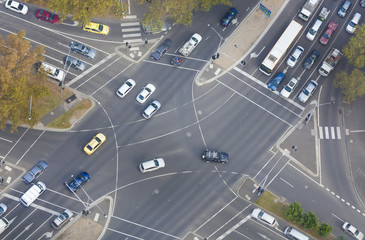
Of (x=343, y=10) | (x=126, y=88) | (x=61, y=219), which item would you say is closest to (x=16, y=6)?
(x=126, y=88)

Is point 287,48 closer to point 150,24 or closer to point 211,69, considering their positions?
point 211,69

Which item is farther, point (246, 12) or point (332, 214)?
point (246, 12)

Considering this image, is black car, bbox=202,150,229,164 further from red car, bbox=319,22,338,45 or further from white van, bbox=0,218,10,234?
white van, bbox=0,218,10,234

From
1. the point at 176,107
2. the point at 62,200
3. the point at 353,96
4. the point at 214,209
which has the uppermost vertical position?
the point at 353,96

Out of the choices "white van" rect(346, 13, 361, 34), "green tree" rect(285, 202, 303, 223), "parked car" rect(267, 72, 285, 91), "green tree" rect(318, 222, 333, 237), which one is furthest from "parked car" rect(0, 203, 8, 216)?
"white van" rect(346, 13, 361, 34)

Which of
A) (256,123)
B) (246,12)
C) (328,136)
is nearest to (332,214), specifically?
(328,136)

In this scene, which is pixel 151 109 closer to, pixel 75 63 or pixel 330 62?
pixel 75 63

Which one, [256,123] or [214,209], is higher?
[256,123]

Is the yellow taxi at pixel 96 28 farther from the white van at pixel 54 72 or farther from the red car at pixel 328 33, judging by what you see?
the red car at pixel 328 33
